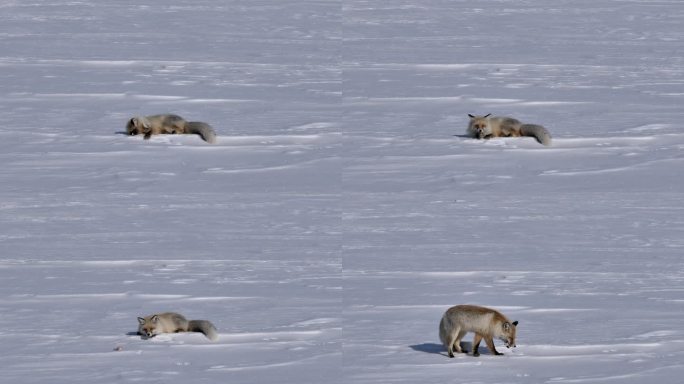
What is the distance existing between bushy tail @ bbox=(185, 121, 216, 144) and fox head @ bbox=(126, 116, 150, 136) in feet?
1.02

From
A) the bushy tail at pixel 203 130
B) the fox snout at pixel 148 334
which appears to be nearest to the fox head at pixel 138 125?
the bushy tail at pixel 203 130

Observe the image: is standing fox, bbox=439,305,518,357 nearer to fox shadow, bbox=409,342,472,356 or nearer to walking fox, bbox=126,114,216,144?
fox shadow, bbox=409,342,472,356

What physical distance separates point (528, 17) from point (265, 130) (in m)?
5.36

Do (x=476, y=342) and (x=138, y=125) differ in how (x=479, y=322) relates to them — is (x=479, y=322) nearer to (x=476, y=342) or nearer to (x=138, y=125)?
(x=476, y=342)

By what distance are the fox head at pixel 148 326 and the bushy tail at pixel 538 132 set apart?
163 inches

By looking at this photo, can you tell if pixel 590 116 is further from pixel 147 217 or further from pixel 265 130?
pixel 147 217

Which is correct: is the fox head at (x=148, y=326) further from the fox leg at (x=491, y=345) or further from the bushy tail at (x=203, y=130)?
the bushy tail at (x=203, y=130)

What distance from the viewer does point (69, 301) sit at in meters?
8.77

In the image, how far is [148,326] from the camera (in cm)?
821

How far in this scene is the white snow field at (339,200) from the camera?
8062mm

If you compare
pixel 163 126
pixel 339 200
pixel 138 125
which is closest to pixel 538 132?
pixel 339 200

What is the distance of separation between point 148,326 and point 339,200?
2.40 m

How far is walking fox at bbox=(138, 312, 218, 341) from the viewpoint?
26.9 feet

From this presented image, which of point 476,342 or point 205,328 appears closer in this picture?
point 476,342
